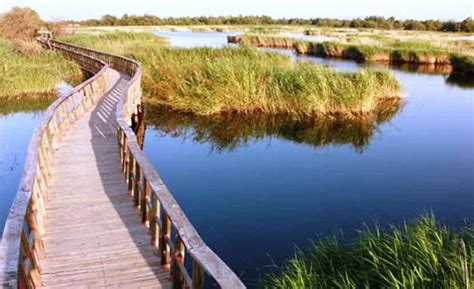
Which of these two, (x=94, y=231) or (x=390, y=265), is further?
(x=94, y=231)

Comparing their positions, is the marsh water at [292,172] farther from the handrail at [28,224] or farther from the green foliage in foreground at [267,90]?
the handrail at [28,224]

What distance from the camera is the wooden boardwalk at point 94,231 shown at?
4.97 metres

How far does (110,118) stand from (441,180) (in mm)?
8823

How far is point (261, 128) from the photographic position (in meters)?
16.2

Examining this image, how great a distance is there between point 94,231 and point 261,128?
35.1 ft

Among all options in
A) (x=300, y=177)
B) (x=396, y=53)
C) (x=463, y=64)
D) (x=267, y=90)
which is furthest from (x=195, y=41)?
(x=300, y=177)

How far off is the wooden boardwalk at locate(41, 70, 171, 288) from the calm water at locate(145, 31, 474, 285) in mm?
1987

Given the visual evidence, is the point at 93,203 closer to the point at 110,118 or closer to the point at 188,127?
the point at 110,118

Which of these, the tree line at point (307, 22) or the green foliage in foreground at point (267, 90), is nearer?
the green foliage in foreground at point (267, 90)

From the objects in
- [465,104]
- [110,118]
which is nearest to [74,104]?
[110,118]

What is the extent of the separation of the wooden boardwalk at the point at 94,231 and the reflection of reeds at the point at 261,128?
6.05 m

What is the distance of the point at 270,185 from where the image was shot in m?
11.3

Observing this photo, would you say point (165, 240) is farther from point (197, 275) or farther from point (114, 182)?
point (114, 182)


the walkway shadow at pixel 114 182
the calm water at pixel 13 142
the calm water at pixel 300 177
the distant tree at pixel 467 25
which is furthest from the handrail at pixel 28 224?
the distant tree at pixel 467 25
